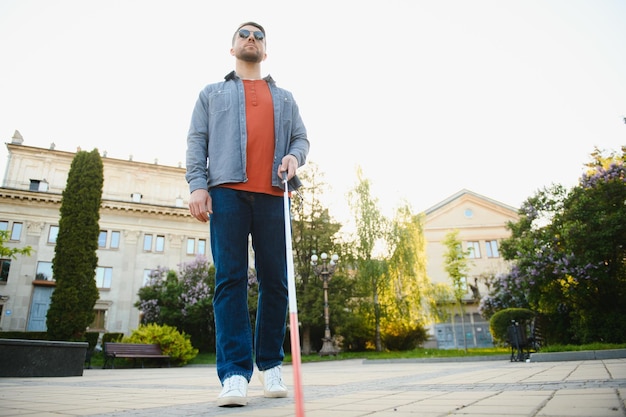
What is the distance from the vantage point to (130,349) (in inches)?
676

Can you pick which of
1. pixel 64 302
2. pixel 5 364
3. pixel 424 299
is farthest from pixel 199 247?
pixel 5 364

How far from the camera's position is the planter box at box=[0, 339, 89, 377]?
7.08 metres

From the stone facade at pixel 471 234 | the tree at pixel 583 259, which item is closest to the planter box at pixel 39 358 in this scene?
the tree at pixel 583 259

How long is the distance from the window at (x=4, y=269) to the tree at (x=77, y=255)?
9.30 meters

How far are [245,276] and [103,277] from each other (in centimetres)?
3078

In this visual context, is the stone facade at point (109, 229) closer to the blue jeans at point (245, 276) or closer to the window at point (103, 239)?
the window at point (103, 239)

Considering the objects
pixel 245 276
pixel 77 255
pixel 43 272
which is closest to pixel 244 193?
pixel 245 276

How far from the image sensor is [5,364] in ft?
23.0

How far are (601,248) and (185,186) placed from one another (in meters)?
30.2

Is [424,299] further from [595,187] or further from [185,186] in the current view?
[185,186]

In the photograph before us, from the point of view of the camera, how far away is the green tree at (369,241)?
2398 centimetres

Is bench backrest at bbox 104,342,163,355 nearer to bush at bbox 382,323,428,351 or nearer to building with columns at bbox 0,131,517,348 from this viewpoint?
building with columns at bbox 0,131,517,348

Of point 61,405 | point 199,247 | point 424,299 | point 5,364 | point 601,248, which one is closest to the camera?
point 61,405

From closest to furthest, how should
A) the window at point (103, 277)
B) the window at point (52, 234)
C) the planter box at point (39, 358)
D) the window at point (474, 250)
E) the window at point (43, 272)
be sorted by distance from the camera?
the planter box at point (39, 358) < the window at point (43, 272) < the window at point (103, 277) < the window at point (52, 234) < the window at point (474, 250)
